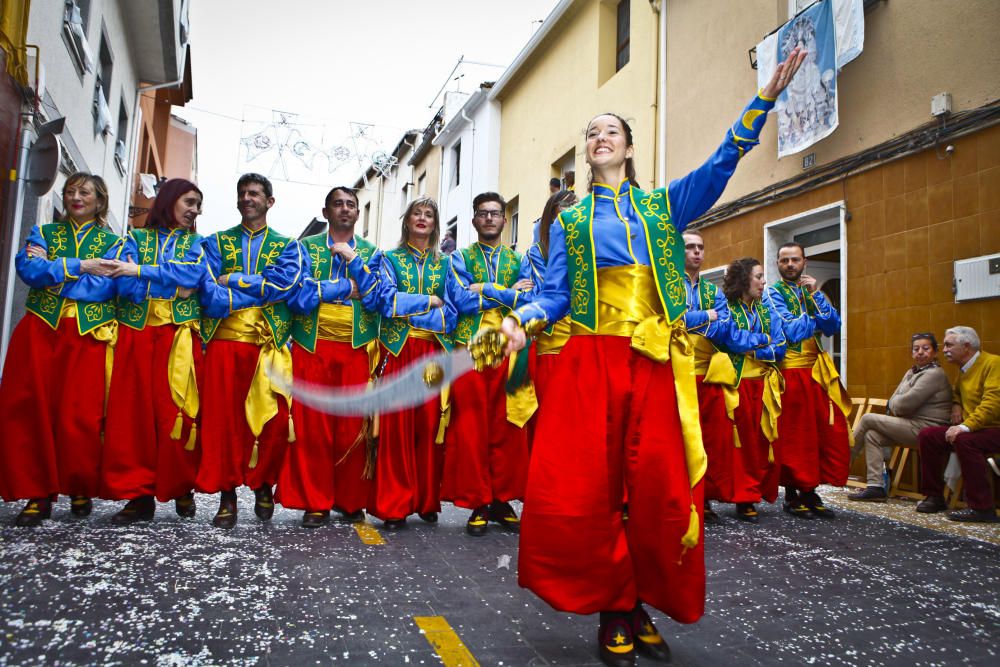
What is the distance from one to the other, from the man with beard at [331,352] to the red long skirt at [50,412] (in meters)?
1.13

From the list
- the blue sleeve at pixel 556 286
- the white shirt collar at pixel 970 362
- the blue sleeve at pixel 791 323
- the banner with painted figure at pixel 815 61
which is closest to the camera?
the blue sleeve at pixel 556 286

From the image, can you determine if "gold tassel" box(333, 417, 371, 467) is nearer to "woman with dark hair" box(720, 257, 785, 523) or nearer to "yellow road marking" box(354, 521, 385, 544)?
"yellow road marking" box(354, 521, 385, 544)

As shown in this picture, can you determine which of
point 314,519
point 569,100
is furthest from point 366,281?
point 569,100

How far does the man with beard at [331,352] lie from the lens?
4.82 meters

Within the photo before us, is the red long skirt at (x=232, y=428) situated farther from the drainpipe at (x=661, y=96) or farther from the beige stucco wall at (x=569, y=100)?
the drainpipe at (x=661, y=96)

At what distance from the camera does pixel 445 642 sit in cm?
262

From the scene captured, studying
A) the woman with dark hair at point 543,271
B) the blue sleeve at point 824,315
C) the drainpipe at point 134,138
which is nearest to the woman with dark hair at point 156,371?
the woman with dark hair at point 543,271

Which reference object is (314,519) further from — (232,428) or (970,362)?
(970,362)

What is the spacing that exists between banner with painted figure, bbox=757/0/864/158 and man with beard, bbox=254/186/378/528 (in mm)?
5830

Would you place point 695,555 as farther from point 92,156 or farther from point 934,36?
point 92,156

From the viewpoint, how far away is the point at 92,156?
36.6 feet

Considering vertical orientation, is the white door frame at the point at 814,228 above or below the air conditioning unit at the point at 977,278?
above

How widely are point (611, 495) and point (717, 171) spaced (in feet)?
4.17

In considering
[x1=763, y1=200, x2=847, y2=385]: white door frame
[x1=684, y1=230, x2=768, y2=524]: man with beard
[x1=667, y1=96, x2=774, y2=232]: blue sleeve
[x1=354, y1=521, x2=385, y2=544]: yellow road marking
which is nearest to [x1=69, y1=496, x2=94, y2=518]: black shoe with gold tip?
[x1=354, y1=521, x2=385, y2=544]: yellow road marking
